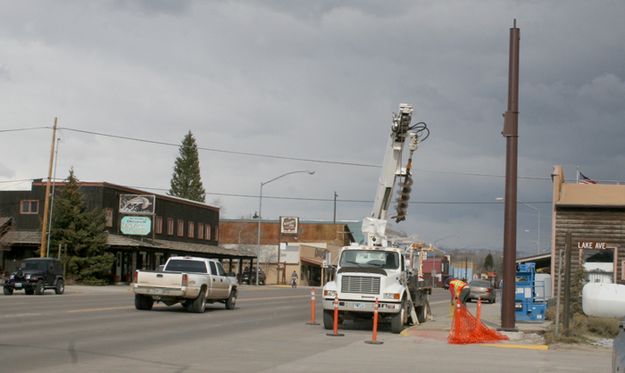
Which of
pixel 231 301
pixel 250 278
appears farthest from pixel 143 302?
pixel 250 278

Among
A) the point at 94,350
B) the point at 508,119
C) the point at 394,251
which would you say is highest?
the point at 508,119

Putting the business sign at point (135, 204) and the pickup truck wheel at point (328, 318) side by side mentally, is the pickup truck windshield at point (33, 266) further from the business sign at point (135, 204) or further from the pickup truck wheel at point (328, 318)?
the pickup truck wheel at point (328, 318)

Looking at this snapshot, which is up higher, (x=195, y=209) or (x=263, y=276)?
(x=195, y=209)

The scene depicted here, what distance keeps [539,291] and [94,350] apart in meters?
18.3

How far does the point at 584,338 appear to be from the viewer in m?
19.2

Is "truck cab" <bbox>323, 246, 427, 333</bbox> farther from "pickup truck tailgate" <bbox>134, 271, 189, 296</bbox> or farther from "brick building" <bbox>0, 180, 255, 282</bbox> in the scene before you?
"brick building" <bbox>0, 180, 255, 282</bbox>

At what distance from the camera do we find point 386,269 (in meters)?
22.7

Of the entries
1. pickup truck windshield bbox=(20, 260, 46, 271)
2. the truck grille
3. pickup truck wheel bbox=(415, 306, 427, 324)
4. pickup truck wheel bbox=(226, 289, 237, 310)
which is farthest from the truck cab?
pickup truck windshield bbox=(20, 260, 46, 271)

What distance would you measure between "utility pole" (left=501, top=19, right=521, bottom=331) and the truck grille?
3.41 metres

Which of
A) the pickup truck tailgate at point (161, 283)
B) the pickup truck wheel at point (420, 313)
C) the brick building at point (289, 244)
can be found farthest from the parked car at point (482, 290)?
the brick building at point (289, 244)

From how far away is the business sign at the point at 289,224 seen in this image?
88.9 meters

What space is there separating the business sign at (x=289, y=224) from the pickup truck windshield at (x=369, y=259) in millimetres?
65370

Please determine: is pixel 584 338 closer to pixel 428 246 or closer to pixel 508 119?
pixel 508 119

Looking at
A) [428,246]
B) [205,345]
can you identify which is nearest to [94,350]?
[205,345]
